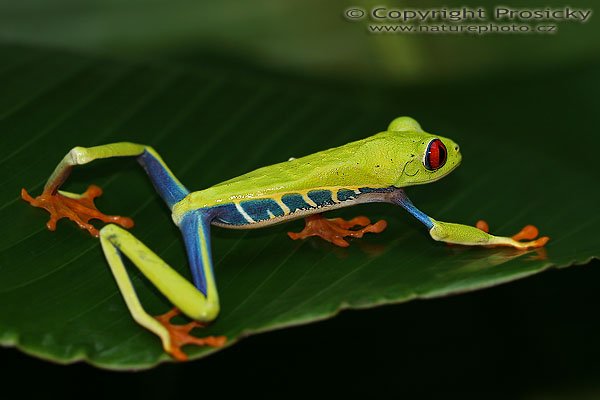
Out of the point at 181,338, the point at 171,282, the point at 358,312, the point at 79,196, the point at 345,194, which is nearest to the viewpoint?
the point at 181,338

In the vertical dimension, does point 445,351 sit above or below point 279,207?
below

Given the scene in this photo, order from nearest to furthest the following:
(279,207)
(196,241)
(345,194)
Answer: (196,241), (279,207), (345,194)

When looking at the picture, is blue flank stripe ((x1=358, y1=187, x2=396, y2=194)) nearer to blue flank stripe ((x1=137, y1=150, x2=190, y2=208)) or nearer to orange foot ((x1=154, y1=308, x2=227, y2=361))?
blue flank stripe ((x1=137, y1=150, x2=190, y2=208))

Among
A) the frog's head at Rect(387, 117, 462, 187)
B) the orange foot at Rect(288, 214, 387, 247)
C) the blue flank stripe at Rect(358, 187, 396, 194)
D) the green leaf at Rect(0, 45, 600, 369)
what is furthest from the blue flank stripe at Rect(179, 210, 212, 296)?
the frog's head at Rect(387, 117, 462, 187)

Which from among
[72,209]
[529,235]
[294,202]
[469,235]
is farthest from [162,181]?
[529,235]

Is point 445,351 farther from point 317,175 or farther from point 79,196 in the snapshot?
point 79,196

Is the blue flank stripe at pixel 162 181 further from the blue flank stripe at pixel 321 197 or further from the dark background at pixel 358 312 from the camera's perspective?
the dark background at pixel 358 312
